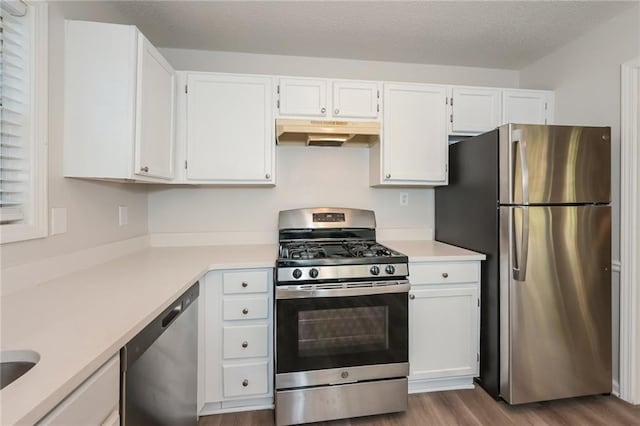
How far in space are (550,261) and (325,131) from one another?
1.60 m

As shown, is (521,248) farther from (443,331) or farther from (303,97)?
(303,97)

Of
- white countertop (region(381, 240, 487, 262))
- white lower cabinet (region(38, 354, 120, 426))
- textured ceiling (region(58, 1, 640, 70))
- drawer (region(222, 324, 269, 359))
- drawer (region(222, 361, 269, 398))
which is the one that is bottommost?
drawer (region(222, 361, 269, 398))

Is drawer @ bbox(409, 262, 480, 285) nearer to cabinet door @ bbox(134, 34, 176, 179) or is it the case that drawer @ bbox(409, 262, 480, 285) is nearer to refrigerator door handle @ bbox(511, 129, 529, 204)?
refrigerator door handle @ bbox(511, 129, 529, 204)

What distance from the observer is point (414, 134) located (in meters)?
2.26

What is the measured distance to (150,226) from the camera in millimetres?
2326

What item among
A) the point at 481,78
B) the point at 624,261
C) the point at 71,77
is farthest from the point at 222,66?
the point at 624,261

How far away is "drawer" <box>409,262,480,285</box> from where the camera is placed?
194cm

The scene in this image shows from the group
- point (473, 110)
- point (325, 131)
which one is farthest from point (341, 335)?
point (473, 110)

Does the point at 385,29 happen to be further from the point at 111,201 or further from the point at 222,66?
the point at 111,201

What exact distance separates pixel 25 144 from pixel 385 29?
2.11m

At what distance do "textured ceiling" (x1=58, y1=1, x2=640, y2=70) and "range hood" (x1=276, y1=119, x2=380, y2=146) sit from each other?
63 centimetres

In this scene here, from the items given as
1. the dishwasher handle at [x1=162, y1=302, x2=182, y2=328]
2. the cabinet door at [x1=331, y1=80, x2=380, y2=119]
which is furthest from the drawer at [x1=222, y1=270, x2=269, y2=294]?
the cabinet door at [x1=331, y1=80, x2=380, y2=119]

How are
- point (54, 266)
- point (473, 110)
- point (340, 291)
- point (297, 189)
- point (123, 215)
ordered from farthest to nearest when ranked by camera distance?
1. point (297, 189)
2. point (473, 110)
3. point (123, 215)
4. point (340, 291)
5. point (54, 266)

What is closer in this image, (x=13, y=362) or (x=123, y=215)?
(x=13, y=362)
